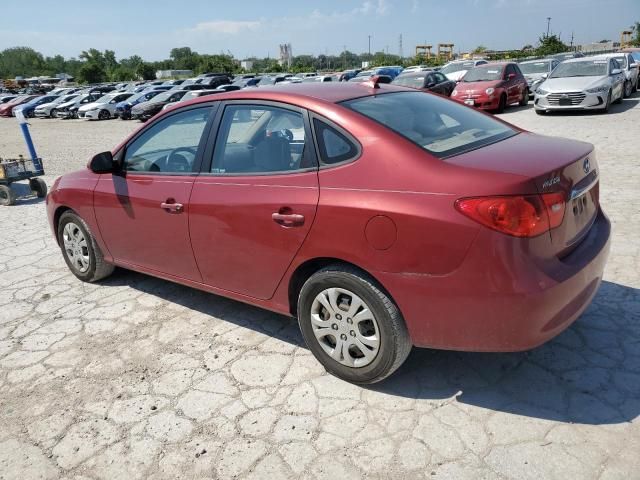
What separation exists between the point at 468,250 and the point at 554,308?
0.53 metres

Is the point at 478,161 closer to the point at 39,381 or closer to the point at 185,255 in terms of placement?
the point at 185,255

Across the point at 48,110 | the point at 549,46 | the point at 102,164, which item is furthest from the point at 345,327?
the point at 549,46

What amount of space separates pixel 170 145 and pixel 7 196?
5.92 m

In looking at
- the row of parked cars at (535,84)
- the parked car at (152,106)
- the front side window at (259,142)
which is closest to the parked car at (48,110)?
the row of parked cars at (535,84)

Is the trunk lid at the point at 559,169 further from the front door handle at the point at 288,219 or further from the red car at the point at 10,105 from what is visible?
the red car at the point at 10,105

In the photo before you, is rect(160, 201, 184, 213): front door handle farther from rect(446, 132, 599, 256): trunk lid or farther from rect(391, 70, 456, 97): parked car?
rect(391, 70, 456, 97): parked car

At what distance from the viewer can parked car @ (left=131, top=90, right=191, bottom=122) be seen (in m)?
24.2

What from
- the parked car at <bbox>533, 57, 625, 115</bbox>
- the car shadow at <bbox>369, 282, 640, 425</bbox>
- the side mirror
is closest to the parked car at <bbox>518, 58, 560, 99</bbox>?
the parked car at <bbox>533, 57, 625, 115</bbox>

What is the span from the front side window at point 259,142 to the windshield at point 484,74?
15301mm

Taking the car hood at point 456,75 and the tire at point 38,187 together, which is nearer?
the tire at point 38,187

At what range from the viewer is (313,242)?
9.35 feet

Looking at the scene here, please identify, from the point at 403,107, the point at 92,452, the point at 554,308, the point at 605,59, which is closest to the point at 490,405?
the point at 554,308

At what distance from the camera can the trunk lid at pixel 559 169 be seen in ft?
8.14

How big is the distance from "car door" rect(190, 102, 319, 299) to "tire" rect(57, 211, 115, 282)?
159cm
